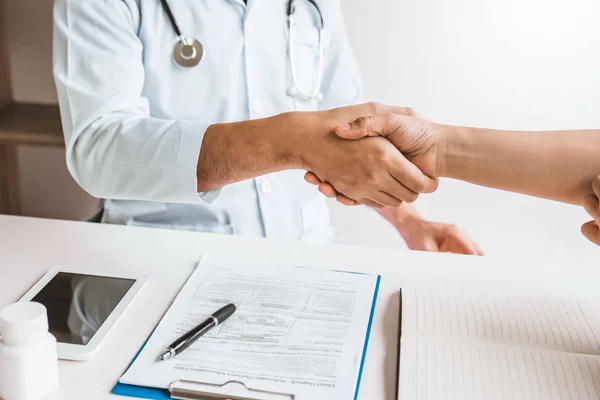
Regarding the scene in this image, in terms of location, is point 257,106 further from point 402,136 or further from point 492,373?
point 492,373

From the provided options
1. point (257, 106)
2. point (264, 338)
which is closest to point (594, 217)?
point (264, 338)

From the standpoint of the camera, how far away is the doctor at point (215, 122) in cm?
109

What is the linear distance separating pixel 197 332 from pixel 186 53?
2.02 ft

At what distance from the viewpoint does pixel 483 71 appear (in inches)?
69.6

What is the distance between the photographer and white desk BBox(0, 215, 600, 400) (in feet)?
2.94

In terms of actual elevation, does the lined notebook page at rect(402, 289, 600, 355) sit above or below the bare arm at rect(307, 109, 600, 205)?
below

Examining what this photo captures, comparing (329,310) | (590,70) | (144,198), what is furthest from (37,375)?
(590,70)

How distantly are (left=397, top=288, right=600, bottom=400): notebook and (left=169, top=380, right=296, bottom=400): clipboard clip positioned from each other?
15cm

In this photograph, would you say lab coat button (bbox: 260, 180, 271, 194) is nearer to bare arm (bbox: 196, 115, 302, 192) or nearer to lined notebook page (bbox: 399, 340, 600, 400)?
bare arm (bbox: 196, 115, 302, 192)

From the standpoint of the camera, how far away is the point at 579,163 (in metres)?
1.06

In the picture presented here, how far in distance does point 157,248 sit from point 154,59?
1.27ft

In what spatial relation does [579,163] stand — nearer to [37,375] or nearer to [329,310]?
[329,310]

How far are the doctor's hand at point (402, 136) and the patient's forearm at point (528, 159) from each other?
1.0 inches

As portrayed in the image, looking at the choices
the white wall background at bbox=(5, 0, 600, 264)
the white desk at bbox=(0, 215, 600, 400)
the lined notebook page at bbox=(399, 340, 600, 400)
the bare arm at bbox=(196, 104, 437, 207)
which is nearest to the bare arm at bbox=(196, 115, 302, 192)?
the bare arm at bbox=(196, 104, 437, 207)
